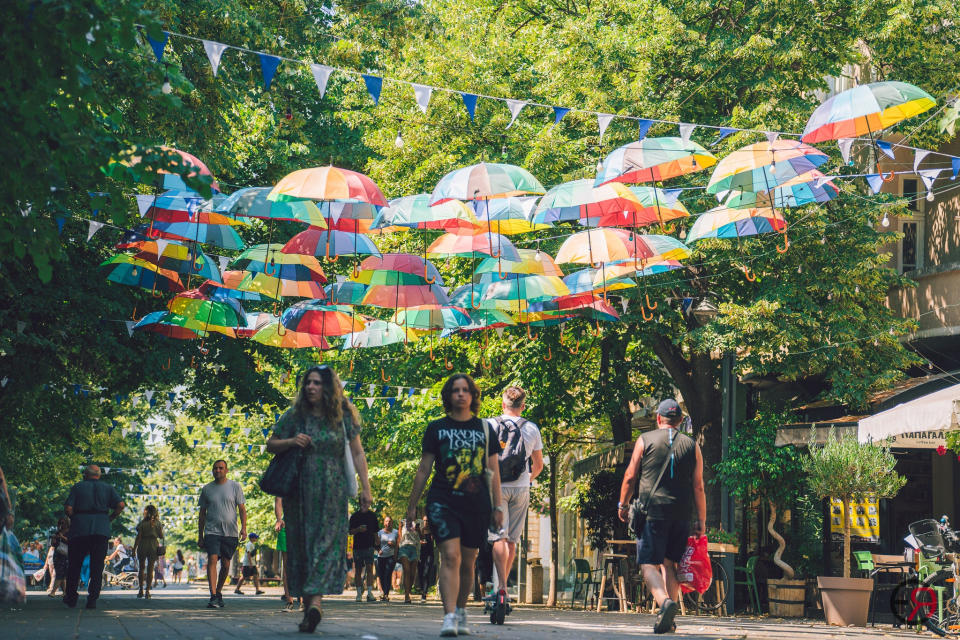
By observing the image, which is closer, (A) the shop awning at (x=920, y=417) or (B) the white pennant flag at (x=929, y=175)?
(A) the shop awning at (x=920, y=417)

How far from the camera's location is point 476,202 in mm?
13562

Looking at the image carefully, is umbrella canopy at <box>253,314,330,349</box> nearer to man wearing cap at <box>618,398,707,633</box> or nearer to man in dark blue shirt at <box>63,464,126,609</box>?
man in dark blue shirt at <box>63,464,126,609</box>

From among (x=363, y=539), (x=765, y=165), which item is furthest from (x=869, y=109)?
(x=363, y=539)

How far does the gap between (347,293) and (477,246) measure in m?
2.53

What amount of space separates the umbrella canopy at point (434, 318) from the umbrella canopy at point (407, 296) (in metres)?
1.29

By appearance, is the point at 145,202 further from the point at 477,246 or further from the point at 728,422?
the point at 728,422

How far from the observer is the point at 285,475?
7590mm

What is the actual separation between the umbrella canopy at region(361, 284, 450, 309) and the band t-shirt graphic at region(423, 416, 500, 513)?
7143 millimetres

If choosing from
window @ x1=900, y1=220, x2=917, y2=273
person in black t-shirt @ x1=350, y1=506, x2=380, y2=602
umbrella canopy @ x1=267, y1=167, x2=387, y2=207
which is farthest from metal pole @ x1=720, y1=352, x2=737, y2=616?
umbrella canopy @ x1=267, y1=167, x2=387, y2=207

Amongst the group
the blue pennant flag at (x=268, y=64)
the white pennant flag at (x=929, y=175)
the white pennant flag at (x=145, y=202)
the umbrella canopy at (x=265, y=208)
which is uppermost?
the blue pennant flag at (x=268, y=64)

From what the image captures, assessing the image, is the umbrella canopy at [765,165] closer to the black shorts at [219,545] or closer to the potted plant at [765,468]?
the black shorts at [219,545]

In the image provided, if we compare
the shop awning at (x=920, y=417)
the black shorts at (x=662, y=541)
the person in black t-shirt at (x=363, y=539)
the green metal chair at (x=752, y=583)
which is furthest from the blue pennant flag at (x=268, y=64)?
the green metal chair at (x=752, y=583)

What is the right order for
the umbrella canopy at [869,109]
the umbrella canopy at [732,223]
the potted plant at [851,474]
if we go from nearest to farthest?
the umbrella canopy at [869,109]
the umbrella canopy at [732,223]
the potted plant at [851,474]

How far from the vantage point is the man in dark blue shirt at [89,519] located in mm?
13141
